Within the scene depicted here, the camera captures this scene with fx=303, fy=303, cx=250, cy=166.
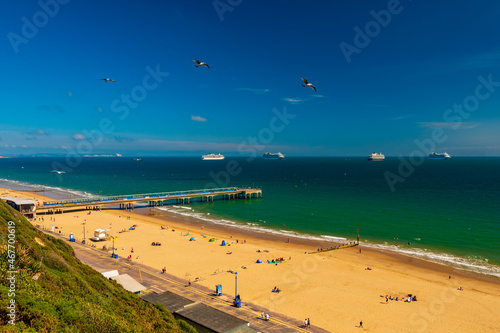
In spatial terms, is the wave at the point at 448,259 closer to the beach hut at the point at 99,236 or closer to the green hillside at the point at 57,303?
the green hillside at the point at 57,303

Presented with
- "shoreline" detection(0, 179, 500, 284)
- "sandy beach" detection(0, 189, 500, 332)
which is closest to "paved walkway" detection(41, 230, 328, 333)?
"sandy beach" detection(0, 189, 500, 332)

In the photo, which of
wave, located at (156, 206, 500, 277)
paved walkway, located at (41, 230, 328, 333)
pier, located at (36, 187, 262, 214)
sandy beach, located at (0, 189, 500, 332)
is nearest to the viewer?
paved walkway, located at (41, 230, 328, 333)

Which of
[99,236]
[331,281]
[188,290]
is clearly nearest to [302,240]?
[331,281]

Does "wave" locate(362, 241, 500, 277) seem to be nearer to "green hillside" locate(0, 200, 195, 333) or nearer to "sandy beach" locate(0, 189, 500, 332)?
"sandy beach" locate(0, 189, 500, 332)

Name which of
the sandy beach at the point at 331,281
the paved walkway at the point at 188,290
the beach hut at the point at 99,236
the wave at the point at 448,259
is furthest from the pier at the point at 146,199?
the wave at the point at 448,259

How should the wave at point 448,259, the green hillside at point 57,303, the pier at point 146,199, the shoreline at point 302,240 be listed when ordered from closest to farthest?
the green hillside at point 57,303 → the shoreline at point 302,240 → the wave at point 448,259 → the pier at point 146,199

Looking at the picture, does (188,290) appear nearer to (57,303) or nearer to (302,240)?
(57,303)
